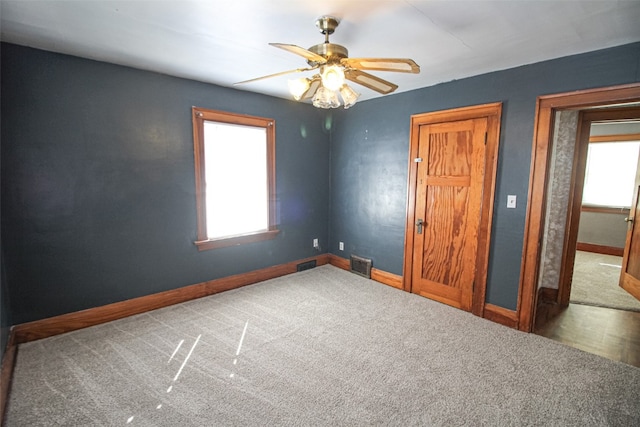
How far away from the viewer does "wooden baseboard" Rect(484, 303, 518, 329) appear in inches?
112

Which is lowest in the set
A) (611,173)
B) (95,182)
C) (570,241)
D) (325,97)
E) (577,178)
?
(570,241)

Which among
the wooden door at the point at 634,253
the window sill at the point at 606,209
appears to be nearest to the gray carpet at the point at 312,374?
the wooden door at the point at 634,253

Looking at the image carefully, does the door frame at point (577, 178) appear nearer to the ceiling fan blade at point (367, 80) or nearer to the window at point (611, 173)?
the ceiling fan blade at point (367, 80)

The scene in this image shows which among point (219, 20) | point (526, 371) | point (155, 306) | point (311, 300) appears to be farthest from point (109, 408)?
point (526, 371)

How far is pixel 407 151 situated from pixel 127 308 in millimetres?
3461

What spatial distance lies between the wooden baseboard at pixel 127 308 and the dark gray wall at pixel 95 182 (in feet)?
0.22

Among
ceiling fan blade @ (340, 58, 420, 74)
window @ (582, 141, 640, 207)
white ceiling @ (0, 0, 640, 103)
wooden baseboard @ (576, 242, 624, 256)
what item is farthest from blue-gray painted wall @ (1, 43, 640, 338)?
wooden baseboard @ (576, 242, 624, 256)

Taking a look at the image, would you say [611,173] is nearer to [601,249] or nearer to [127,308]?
[601,249]

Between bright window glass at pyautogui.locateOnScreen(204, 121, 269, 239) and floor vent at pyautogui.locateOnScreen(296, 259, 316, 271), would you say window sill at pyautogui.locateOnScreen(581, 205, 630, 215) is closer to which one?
floor vent at pyautogui.locateOnScreen(296, 259, 316, 271)

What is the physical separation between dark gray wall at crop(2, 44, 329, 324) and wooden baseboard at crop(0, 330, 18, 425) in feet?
0.71

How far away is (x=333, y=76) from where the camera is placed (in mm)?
1688

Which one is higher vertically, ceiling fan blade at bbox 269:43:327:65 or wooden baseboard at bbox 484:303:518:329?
ceiling fan blade at bbox 269:43:327:65

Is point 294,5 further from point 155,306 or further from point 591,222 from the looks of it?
point 591,222

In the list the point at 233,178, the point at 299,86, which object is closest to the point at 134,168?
the point at 233,178
